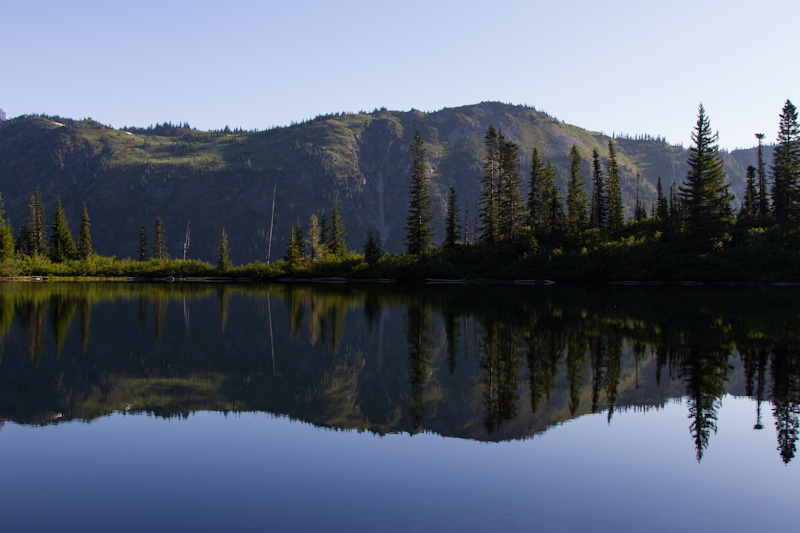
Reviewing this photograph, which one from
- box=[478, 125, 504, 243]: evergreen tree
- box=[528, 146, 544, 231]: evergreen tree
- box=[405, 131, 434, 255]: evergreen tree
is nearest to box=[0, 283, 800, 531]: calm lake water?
box=[478, 125, 504, 243]: evergreen tree

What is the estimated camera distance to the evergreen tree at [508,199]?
81688 mm

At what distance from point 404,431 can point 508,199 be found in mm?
76178

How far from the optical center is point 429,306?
37.7 m

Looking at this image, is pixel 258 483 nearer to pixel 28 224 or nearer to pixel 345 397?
pixel 345 397

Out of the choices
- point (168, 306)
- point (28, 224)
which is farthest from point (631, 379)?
point (28, 224)

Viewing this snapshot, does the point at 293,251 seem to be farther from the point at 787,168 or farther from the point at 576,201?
the point at 787,168

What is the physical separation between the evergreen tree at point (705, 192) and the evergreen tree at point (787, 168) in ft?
21.6

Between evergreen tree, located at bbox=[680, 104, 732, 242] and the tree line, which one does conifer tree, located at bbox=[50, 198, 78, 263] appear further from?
evergreen tree, located at bbox=[680, 104, 732, 242]

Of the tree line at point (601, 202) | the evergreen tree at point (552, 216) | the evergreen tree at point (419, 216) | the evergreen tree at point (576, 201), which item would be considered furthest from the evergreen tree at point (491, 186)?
the evergreen tree at point (576, 201)

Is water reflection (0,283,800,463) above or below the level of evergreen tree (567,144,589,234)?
below

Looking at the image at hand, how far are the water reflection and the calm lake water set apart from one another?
79 millimetres

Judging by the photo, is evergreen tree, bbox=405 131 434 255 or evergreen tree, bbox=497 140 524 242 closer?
evergreen tree, bbox=497 140 524 242

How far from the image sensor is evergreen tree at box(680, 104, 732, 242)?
2729 inches

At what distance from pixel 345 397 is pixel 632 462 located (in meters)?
6.50
